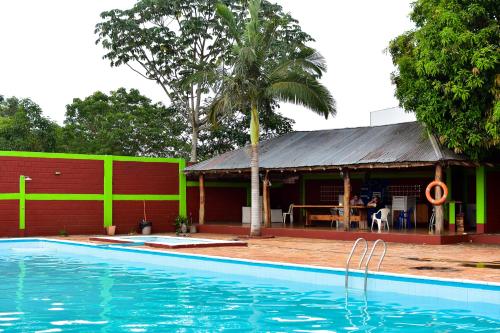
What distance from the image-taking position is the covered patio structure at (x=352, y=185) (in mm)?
18047

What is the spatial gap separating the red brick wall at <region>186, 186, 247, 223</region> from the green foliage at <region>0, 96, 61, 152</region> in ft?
37.9

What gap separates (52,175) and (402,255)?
39.8ft

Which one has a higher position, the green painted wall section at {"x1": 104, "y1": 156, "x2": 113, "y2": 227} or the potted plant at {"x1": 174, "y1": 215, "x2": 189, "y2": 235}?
the green painted wall section at {"x1": 104, "y1": 156, "x2": 113, "y2": 227}

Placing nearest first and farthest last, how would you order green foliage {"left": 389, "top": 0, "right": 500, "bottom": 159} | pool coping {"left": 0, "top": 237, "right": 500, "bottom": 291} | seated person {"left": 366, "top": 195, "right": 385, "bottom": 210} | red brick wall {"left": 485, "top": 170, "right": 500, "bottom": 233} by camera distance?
pool coping {"left": 0, "top": 237, "right": 500, "bottom": 291} < green foliage {"left": 389, "top": 0, "right": 500, "bottom": 159} < red brick wall {"left": 485, "top": 170, "right": 500, "bottom": 233} < seated person {"left": 366, "top": 195, "right": 385, "bottom": 210}

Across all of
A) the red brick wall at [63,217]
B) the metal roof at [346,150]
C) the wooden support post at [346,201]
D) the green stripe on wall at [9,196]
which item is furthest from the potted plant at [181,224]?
the wooden support post at [346,201]

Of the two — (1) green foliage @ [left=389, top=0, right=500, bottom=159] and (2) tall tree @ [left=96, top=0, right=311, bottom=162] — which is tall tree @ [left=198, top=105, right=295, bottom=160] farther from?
(1) green foliage @ [left=389, top=0, right=500, bottom=159]

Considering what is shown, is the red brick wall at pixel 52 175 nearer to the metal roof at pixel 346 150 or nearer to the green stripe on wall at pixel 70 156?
the green stripe on wall at pixel 70 156

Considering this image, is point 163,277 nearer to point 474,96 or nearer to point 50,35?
point 474,96

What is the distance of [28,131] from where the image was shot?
107 feet

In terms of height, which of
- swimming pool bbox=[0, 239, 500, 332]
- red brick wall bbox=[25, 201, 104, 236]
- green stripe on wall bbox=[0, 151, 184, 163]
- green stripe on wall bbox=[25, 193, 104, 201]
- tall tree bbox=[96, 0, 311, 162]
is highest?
tall tree bbox=[96, 0, 311, 162]

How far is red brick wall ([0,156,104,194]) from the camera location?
799 inches

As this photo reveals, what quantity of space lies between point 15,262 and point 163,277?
4470 mm

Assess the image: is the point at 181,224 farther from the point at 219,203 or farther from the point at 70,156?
the point at 70,156

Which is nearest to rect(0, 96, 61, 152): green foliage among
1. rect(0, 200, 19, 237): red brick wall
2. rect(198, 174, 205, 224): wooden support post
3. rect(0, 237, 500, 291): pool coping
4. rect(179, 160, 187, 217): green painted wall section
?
rect(179, 160, 187, 217): green painted wall section
